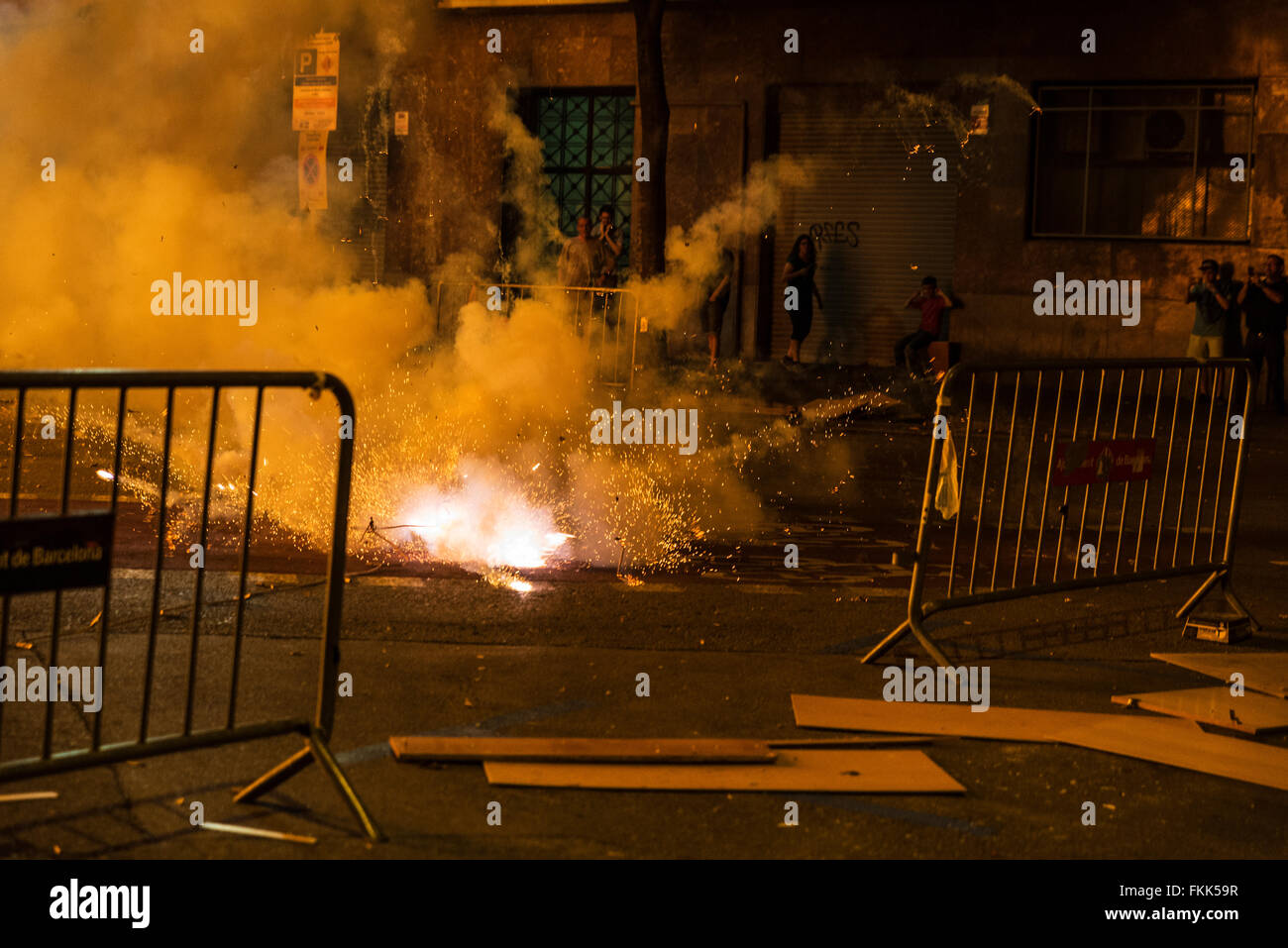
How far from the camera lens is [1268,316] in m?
15.8

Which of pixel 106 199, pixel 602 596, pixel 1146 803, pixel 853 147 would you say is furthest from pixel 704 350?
pixel 1146 803

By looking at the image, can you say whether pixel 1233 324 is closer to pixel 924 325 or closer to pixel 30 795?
pixel 924 325

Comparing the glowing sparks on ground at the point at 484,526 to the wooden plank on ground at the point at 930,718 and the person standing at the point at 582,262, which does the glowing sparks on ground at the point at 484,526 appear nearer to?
the wooden plank on ground at the point at 930,718

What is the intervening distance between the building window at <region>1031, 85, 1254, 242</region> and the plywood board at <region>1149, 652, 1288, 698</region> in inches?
503

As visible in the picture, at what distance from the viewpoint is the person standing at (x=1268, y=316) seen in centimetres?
1570

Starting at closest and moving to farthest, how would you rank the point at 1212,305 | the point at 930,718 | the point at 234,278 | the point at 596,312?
the point at 930,718 < the point at 234,278 < the point at 596,312 < the point at 1212,305

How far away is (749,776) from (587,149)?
16.9 metres

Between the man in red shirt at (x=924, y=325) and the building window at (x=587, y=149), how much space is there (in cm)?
446

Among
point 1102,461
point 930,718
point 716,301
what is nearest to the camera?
point 930,718

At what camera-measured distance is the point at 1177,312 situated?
1778 cm

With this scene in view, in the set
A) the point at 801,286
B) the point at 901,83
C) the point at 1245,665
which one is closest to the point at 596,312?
the point at 801,286

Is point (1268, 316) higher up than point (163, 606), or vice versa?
point (1268, 316)

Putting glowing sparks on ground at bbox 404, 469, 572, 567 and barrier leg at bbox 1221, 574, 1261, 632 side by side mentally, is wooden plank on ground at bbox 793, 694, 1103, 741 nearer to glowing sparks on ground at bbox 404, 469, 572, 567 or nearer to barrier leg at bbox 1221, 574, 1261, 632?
barrier leg at bbox 1221, 574, 1261, 632

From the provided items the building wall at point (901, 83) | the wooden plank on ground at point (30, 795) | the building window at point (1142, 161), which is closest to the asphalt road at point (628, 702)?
the wooden plank on ground at point (30, 795)
